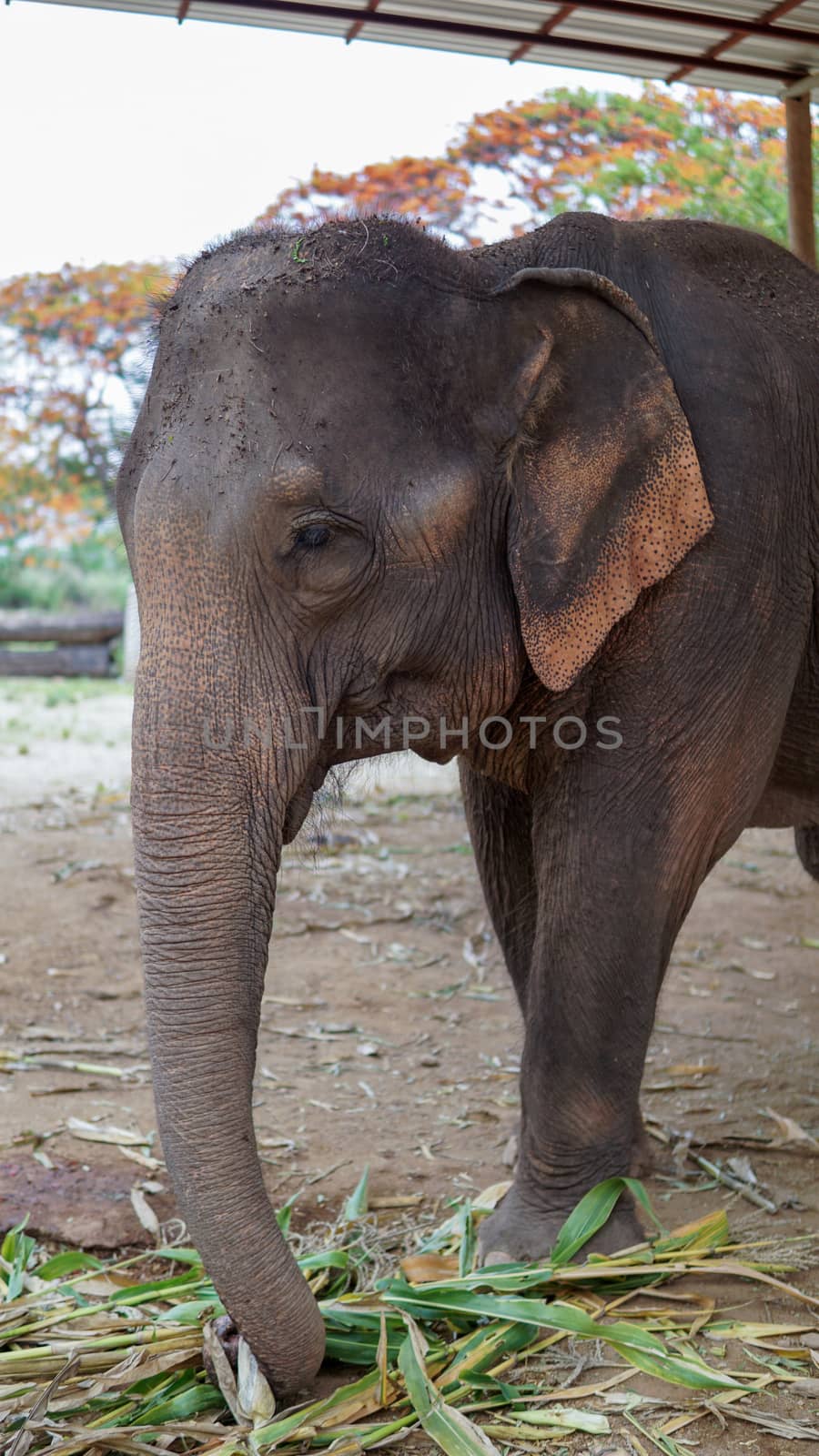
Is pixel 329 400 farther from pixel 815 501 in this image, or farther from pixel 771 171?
pixel 771 171

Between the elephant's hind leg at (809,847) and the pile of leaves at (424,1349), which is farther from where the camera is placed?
the elephant's hind leg at (809,847)

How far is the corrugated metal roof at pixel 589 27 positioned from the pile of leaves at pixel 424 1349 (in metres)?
3.73

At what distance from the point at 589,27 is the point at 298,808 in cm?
346

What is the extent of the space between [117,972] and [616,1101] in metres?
2.80

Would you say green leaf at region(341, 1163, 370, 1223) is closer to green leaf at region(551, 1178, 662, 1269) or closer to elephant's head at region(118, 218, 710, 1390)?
green leaf at region(551, 1178, 662, 1269)

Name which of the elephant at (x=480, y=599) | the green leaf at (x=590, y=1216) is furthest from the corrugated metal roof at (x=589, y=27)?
the green leaf at (x=590, y=1216)

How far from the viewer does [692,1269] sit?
306cm

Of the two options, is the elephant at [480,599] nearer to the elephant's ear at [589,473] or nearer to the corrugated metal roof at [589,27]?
the elephant's ear at [589,473]

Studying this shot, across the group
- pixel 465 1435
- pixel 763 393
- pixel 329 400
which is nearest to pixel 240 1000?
pixel 465 1435

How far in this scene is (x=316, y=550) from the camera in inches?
99.4

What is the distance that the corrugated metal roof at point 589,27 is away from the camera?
4.57 m

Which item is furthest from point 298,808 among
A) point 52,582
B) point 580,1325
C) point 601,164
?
point 52,582

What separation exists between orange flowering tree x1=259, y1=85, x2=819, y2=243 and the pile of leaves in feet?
24.5

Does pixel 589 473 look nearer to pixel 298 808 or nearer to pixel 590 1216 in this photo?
pixel 298 808
